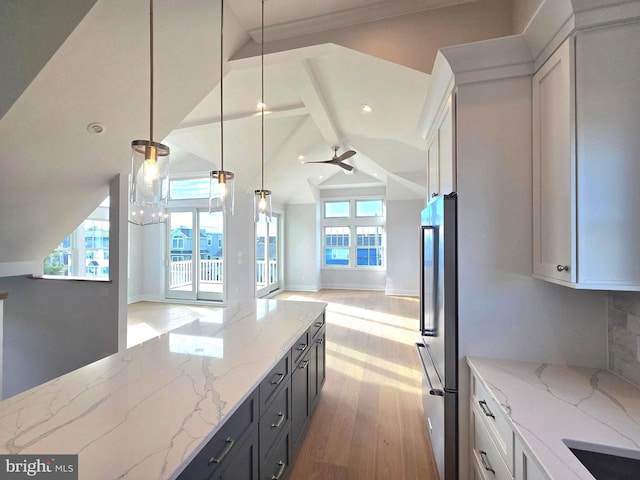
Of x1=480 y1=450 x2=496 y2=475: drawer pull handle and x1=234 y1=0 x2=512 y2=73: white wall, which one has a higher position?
x1=234 y1=0 x2=512 y2=73: white wall

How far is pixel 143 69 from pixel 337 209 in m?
6.48

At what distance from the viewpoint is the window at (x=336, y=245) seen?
317 inches

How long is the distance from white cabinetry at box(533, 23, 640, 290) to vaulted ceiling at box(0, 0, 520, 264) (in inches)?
37.9

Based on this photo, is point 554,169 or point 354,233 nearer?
point 554,169

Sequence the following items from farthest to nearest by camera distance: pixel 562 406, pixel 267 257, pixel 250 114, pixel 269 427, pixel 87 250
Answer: pixel 267 257, pixel 87 250, pixel 250 114, pixel 269 427, pixel 562 406

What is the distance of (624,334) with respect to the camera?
1.27 metres

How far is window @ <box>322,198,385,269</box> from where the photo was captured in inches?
306

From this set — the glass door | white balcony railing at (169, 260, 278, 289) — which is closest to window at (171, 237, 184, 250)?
white balcony railing at (169, 260, 278, 289)

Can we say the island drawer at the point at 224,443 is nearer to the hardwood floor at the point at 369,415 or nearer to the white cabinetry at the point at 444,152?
the hardwood floor at the point at 369,415

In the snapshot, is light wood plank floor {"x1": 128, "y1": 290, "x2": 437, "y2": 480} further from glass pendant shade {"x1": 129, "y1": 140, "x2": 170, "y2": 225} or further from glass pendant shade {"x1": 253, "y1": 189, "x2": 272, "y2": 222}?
glass pendant shade {"x1": 129, "y1": 140, "x2": 170, "y2": 225}

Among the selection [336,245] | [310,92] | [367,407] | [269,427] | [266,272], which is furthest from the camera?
[336,245]

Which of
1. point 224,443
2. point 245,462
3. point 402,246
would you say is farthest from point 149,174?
point 402,246

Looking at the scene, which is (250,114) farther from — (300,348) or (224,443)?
(224,443)

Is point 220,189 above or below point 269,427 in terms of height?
above
